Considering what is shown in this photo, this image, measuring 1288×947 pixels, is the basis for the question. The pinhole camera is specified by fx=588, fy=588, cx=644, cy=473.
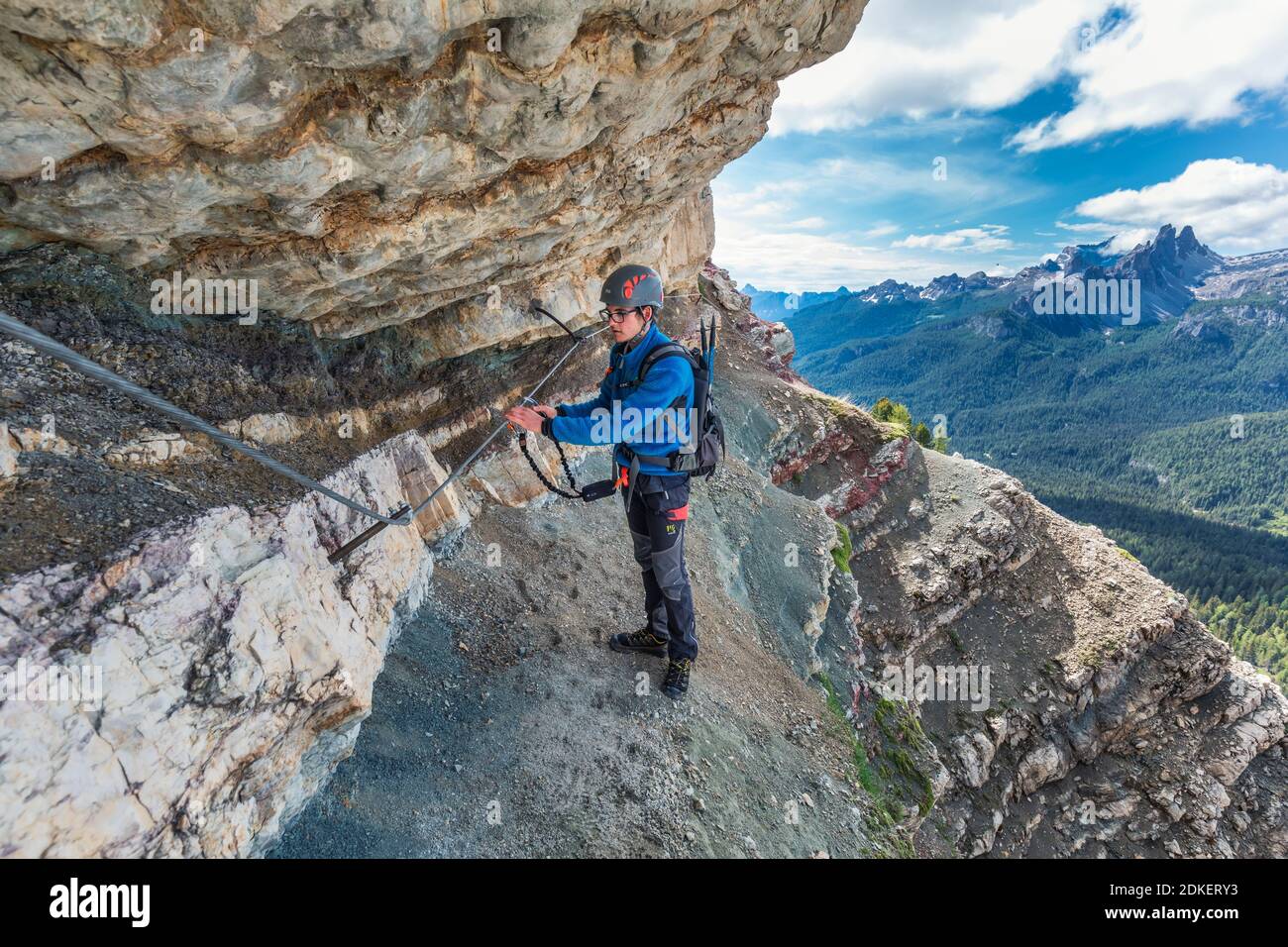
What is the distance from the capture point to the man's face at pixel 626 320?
7.20 metres

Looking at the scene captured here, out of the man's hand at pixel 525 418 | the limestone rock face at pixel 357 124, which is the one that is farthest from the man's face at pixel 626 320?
the limestone rock face at pixel 357 124

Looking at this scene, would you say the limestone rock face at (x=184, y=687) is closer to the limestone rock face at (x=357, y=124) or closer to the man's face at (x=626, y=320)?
the limestone rock face at (x=357, y=124)

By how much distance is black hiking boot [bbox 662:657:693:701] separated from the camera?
9.05m

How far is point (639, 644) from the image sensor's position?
9586 millimetres

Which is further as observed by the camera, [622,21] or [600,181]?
[600,181]

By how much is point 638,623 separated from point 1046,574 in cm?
1966

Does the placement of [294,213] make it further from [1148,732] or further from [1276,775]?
[1276,775]

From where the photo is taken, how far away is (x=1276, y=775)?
20.4 m

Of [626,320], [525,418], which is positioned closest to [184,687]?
[525,418]

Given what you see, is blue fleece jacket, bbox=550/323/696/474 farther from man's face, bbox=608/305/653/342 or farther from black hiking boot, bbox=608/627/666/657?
black hiking boot, bbox=608/627/666/657

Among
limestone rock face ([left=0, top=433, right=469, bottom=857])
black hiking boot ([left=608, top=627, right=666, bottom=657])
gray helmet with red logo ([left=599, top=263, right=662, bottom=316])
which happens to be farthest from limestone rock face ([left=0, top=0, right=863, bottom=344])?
black hiking boot ([left=608, top=627, right=666, bottom=657])

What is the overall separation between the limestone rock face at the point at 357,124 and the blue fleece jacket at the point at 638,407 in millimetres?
2906

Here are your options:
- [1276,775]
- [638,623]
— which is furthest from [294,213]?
[1276,775]

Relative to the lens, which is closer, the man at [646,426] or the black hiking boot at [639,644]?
the man at [646,426]
